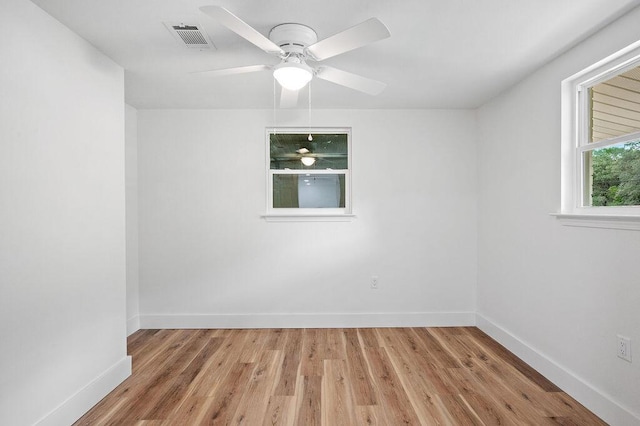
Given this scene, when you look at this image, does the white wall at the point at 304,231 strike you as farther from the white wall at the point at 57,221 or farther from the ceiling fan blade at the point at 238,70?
the ceiling fan blade at the point at 238,70

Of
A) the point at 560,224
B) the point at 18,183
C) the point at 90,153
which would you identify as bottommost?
the point at 560,224

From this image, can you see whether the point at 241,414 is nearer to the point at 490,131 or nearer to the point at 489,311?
the point at 489,311

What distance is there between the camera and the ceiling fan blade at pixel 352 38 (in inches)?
56.0

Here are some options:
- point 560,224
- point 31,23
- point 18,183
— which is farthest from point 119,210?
point 560,224

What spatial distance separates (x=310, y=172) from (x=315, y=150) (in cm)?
25

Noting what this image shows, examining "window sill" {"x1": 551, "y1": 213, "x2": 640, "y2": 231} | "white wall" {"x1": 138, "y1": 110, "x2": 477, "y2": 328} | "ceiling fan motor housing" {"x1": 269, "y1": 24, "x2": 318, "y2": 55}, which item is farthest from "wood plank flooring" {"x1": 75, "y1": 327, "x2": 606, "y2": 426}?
"ceiling fan motor housing" {"x1": 269, "y1": 24, "x2": 318, "y2": 55}

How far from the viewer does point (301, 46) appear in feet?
6.27

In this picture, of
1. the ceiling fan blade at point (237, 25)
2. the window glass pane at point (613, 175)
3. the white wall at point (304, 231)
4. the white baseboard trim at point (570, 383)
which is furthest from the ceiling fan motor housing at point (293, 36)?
the white baseboard trim at point (570, 383)

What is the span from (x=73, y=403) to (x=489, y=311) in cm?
344

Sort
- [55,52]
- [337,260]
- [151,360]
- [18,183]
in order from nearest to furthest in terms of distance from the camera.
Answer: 1. [18,183]
2. [55,52]
3. [151,360]
4. [337,260]

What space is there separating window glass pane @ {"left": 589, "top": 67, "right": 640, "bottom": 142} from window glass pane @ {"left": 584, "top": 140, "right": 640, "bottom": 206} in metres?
0.10

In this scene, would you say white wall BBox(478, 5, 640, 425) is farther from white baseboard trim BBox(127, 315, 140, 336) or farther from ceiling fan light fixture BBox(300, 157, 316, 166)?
white baseboard trim BBox(127, 315, 140, 336)

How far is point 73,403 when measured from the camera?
6.30ft

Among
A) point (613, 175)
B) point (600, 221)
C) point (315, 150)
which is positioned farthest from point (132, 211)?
point (613, 175)
